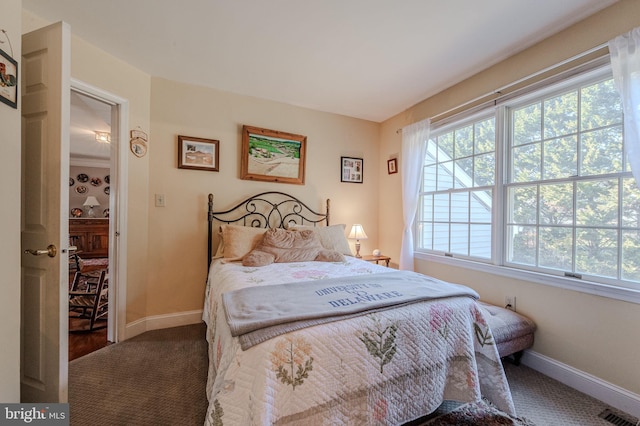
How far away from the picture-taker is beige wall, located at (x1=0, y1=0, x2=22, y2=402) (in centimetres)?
105

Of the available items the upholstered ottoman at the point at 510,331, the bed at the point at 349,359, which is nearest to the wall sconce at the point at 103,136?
the bed at the point at 349,359

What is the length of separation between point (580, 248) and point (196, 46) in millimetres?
3201

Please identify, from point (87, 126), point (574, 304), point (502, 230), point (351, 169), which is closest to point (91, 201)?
point (87, 126)

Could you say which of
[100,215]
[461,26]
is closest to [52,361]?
[461,26]

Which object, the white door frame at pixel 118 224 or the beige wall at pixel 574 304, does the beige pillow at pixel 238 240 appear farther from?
the beige wall at pixel 574 304

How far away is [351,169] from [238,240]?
177cm

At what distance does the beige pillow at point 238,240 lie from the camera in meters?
2.38

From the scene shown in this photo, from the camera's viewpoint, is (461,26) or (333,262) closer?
(461,26)

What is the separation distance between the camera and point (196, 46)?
2.07 meters

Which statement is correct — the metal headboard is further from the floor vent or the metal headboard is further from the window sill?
the floor vent

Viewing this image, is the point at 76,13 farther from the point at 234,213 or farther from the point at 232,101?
the point at 234,213

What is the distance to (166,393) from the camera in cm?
162

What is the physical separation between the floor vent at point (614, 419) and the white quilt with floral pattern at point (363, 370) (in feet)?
1.99

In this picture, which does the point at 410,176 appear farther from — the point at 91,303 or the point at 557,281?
the point at 91,303
